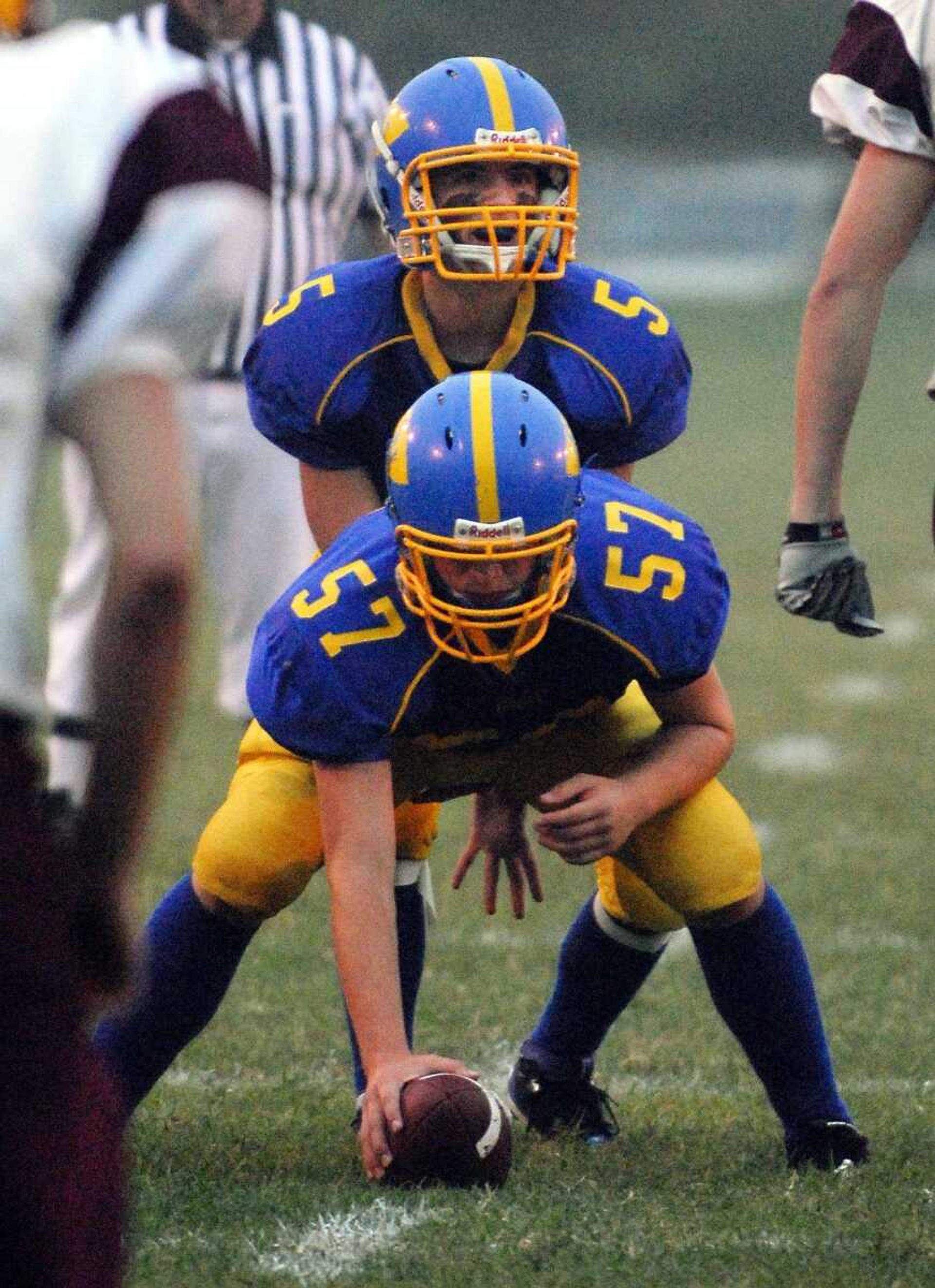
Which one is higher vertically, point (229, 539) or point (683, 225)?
point (229, 539)

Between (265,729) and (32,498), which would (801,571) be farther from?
(32,498)

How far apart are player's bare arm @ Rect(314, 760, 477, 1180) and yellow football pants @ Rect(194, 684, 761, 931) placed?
0.10m

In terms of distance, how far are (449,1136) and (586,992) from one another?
1.44 ft

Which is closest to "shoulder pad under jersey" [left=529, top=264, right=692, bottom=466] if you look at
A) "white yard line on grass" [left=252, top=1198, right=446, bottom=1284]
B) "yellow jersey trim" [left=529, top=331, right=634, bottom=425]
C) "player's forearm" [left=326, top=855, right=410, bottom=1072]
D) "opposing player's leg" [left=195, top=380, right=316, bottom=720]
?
"yellow jersey trim" [left=529, top=331, right=634, bottom=425]

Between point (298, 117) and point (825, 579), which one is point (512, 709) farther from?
point (298, 117)

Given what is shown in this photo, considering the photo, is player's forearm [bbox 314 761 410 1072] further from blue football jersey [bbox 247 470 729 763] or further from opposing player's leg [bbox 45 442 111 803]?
opposing player's leg [bbox 45 442 111 803]

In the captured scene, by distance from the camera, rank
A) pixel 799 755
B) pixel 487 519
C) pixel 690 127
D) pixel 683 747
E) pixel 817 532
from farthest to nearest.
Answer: pixel 690 127, pixel 799 755, pixel 817 532, pixel 683 747, pixel 487 519

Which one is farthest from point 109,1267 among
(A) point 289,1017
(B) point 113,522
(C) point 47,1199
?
(A) point 289,1017

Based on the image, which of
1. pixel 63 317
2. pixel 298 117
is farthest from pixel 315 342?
pixel 298 117

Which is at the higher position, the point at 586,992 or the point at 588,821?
the point at 588,821

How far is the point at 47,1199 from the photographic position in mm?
1374

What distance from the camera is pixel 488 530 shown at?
2.32 m

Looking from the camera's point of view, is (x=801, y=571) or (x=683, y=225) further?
(x=683, y=225)

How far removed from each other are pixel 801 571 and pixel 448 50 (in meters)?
18.4
